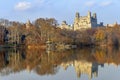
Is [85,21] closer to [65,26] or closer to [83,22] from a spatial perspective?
[83,22]

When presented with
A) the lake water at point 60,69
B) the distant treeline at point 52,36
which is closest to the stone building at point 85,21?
the distant treeline at point 52,36

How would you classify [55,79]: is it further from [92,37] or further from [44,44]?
[92,37]

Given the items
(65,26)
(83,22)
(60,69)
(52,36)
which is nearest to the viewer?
(60,69)

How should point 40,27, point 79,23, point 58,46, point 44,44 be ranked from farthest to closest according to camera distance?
point 79,23, point 40,27, point 44,44, point 58,46

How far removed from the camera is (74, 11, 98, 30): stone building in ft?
447

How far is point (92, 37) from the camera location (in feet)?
266

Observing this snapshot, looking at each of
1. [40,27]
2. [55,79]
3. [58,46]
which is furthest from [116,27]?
[55,79]

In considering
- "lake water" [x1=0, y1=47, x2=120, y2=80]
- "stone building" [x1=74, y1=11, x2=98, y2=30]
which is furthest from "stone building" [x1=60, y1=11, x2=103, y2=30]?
"lake water" [x1=0, y1=47, x2=120, y2=80]

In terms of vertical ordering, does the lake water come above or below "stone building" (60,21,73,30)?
below

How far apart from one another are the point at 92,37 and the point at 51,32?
18.5 meters

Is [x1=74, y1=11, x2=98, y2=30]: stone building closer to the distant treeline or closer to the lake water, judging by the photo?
the distant treeline

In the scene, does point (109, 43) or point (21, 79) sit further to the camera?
point (109, 43)

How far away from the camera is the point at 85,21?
137500mm

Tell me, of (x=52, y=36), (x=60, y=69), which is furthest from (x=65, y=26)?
(x=60, y=69)
